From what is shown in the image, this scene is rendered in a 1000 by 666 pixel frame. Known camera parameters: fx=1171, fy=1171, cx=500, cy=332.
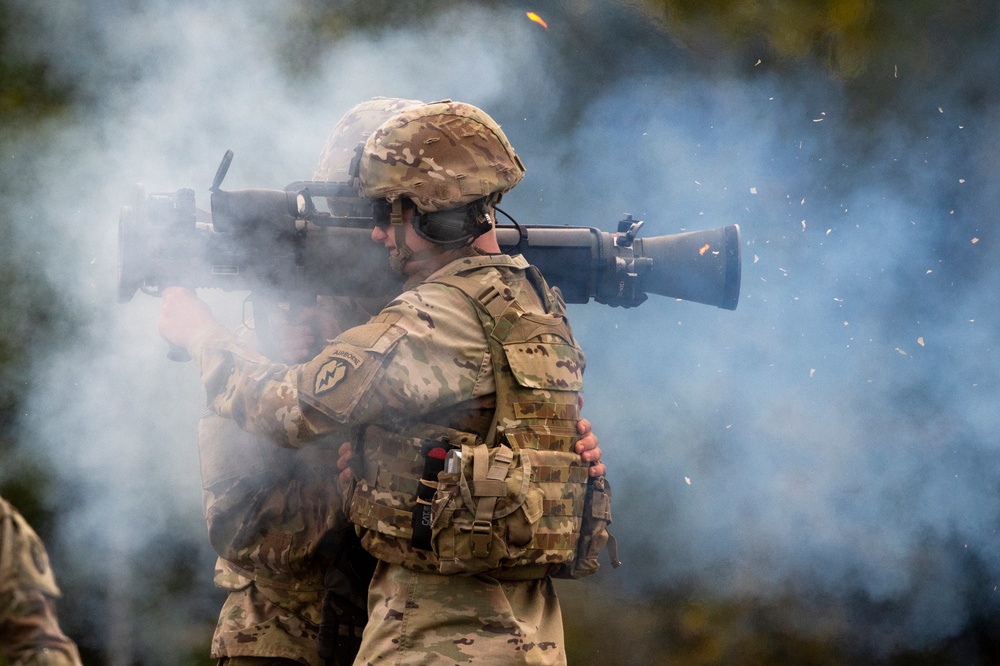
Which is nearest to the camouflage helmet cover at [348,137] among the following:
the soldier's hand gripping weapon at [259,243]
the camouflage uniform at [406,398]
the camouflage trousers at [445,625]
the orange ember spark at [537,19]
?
the soldier's hand gripping weapon at [259,243]

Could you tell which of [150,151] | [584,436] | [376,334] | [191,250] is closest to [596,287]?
[584,436]

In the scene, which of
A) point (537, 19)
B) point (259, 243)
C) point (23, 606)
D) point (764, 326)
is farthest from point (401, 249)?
point (764, 326)

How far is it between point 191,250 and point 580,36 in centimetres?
366

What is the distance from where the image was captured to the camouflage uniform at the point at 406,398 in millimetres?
2758

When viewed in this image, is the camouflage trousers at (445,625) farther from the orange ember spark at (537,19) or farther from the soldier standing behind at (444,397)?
the orange ember spark at (537,19)

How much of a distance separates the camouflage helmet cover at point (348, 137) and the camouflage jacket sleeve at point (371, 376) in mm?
936

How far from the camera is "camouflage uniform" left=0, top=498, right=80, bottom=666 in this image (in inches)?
70.4

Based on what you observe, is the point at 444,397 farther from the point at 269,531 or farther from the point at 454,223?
the point at 269,531

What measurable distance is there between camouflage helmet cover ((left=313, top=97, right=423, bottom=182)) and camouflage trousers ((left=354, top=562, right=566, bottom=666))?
1.37 m

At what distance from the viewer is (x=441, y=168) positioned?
2.93 m

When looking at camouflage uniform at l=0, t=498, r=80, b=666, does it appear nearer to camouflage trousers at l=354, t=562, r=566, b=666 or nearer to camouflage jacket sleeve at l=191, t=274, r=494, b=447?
camouflage jacket sleeve at l=191, t=274, r=494, b=447

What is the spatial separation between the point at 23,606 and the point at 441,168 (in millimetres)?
1518

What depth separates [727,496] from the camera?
258 inches

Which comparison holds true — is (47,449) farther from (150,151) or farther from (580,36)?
(580,36)
